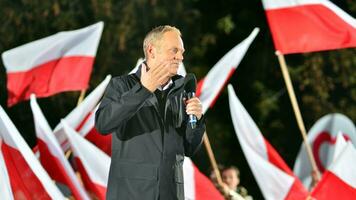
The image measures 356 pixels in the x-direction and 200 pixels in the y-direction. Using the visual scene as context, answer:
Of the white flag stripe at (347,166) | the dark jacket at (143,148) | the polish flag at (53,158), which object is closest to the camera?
the dark jacket at (143,148)

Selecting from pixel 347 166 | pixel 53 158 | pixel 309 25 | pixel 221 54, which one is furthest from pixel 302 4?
pixel 221 54

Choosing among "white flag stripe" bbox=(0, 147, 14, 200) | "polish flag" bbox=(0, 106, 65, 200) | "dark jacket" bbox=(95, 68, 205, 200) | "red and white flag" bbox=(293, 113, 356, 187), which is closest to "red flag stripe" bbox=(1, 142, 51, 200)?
"polish flag" bbox=(0, 106, 65, 200)

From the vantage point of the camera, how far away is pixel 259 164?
955 cm

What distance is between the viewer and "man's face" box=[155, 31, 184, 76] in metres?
4.55

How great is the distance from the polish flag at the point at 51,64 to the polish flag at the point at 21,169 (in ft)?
11.8

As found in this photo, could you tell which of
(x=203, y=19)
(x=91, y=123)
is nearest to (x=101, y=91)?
(x=91, y=123)

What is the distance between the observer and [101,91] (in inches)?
378

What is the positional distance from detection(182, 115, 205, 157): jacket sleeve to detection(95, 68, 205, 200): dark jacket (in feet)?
0.08

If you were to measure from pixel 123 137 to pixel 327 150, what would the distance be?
8.20 meters

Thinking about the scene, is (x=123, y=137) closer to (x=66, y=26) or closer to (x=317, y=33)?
(x=317, y=33)

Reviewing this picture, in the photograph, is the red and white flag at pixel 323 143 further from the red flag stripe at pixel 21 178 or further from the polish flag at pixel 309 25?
the red flag stripe at pixel 21 178

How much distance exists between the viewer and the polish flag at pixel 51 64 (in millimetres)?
10438

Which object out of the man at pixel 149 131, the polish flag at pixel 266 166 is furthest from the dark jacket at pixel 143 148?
the polish flag at pixel 266 166

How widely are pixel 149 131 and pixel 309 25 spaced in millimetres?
5087
